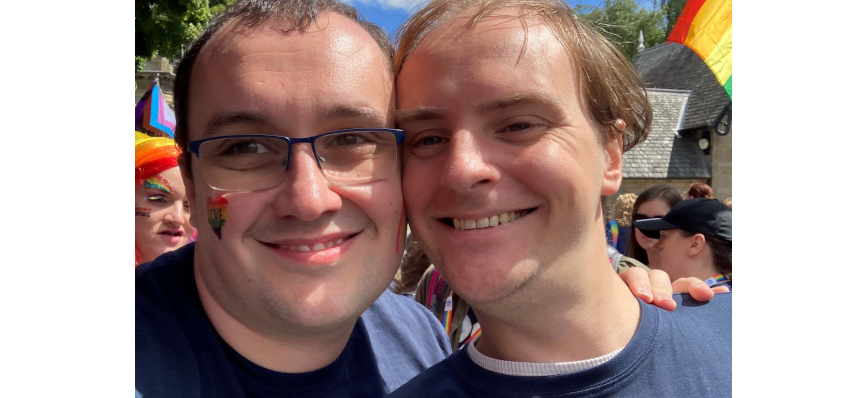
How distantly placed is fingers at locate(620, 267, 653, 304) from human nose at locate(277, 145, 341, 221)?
42.4 inches

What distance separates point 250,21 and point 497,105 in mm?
875

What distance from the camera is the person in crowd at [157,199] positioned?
3615mm

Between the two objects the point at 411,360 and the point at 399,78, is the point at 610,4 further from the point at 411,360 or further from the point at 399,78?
the point at 411,360

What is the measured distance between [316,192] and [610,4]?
138 cm

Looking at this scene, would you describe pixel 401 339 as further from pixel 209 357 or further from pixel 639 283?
pixel 639 283

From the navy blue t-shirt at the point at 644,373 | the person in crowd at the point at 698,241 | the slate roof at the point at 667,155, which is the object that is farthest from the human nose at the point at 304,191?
the slate roof at the point at 667,155

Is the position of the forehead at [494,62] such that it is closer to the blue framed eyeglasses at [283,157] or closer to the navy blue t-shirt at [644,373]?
the blue framed eyeglasses at [283,157]

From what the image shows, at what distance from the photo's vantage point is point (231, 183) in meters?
1.77

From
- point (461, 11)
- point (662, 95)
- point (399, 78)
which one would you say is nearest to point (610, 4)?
point (461, 11)

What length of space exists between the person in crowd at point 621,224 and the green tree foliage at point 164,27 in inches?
243

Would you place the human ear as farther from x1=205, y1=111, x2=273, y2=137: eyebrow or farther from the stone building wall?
the stone building wall

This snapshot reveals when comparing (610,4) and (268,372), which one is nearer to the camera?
(268,372)

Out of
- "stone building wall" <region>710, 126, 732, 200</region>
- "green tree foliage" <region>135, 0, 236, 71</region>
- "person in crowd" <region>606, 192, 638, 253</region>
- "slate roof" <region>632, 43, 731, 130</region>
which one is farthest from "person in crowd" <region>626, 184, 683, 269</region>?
"stone building wall" <region>710, 126, 732, 200</region>
